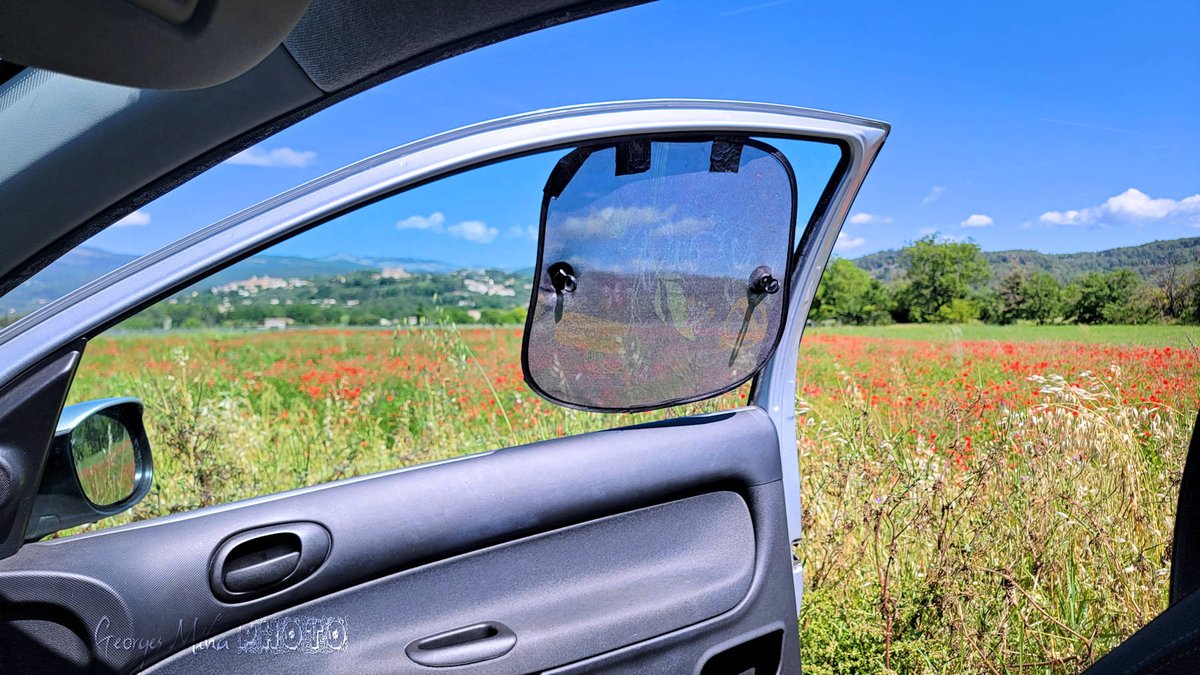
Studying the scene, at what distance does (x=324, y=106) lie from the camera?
190 cm

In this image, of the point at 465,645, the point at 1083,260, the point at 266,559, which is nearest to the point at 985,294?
the point at 1083,260

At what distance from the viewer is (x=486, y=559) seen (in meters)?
1.66

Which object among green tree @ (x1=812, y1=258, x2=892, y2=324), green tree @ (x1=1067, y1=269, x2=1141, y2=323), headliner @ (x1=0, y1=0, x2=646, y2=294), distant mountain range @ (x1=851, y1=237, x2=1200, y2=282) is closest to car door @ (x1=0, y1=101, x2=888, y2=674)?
headliner @ (x1=0, y1=0, x2=646, y2=294)

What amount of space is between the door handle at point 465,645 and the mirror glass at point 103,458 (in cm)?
64

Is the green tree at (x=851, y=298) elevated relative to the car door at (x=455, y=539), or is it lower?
elevated

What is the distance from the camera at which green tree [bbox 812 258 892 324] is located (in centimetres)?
447

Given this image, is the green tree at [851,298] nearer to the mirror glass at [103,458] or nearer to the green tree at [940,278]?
the green tree at [940,278]

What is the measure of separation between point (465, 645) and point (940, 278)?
354cm

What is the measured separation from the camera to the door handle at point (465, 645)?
1533 millimetres

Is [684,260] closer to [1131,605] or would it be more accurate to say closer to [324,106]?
[324,106]

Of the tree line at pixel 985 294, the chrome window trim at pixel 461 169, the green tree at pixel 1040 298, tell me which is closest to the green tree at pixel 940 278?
the tree line at pixel 985 294

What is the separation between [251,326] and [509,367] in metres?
2.76

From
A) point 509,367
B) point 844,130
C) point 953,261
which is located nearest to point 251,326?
point 509,367

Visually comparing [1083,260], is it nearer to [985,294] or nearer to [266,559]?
[985,294]
